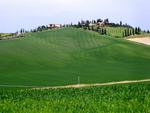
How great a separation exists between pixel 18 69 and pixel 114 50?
22.8 m

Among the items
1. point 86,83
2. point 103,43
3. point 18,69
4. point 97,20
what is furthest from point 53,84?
point 97,20

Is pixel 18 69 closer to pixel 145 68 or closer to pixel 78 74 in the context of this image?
pixel 78 74

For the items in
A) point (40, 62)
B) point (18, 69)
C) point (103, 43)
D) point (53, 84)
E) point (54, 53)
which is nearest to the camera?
point (53, 84)

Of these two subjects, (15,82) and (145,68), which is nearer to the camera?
(15,82)

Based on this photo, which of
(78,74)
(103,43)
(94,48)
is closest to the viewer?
(78,74)

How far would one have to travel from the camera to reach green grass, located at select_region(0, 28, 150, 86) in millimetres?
54875

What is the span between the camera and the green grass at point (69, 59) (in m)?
54.9

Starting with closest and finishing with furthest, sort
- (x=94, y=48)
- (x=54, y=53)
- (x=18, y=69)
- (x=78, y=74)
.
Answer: (x=78, y=74) < (x=18, y=69) < (x=54, y=53) < (x=94, y=48)

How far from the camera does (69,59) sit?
71.2 m

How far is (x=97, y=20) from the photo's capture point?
18338 cm

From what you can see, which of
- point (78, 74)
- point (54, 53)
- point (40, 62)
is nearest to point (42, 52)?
point (54, 53)

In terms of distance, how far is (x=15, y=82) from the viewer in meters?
51.0

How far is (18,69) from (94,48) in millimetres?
22966

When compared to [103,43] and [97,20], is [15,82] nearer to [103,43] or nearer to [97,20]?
[103,43]
